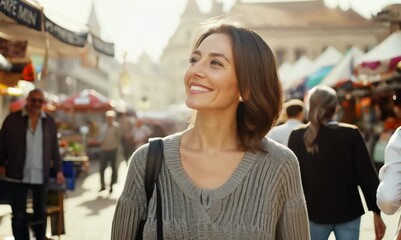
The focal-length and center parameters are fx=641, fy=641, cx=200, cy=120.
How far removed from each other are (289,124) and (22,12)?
279 cm

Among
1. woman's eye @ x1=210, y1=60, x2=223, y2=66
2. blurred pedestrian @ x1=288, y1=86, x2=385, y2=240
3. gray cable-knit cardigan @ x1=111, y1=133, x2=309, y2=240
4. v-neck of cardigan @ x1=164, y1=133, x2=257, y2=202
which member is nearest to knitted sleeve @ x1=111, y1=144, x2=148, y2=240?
gray cable-knit cardigan @ x1=111, y1=133, x2=309, y2=240

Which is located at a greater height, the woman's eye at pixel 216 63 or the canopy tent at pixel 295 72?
the canopy tent at pixel 295 72

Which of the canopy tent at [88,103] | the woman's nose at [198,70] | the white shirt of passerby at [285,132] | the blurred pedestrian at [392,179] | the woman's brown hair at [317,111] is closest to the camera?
the woman's nose at [198,70]

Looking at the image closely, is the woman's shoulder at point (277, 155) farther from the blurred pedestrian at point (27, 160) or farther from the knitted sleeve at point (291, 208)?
→ the blurred pedestrian at point (27, 160)

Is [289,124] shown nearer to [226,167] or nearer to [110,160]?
[226,167]

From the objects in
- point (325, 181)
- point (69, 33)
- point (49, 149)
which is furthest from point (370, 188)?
point (69, 33)

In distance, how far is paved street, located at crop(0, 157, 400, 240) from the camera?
27.6 ft

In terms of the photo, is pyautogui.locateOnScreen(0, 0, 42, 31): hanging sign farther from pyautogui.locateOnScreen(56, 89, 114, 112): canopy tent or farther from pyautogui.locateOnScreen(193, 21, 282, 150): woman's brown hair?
pyautogui.locateOnScreen(56, 89, 114, 112): canopy tent

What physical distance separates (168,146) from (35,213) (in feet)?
15.5

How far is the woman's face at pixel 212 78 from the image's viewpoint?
95.3 inches

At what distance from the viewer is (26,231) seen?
6.66 metres

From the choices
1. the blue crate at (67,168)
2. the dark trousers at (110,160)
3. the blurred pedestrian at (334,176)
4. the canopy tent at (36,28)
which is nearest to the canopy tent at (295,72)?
the dark trousers at (110,160)

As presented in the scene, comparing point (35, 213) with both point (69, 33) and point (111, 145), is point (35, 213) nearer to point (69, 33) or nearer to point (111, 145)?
point (69, 33)

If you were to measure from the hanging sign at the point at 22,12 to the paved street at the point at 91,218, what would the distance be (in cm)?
290
